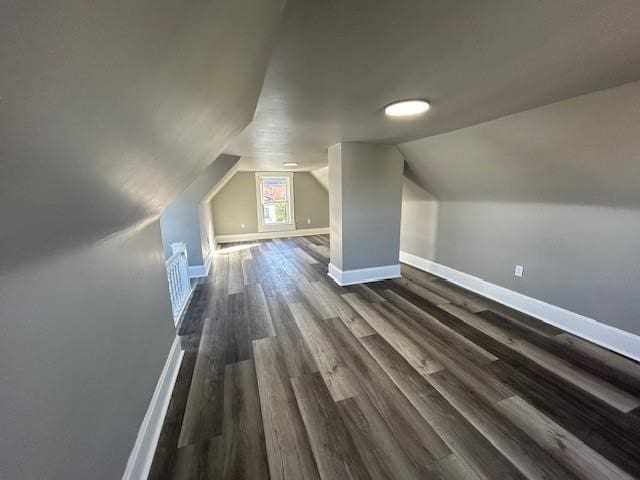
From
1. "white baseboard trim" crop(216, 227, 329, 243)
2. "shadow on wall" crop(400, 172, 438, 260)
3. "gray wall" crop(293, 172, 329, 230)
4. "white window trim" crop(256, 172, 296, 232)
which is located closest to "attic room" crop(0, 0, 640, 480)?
"shadow on wall" crop(400, 172, 438, 260)

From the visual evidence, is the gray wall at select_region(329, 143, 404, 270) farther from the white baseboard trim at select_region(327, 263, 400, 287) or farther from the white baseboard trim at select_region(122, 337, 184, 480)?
the white baseboard trim at select_region(122, 337, 184, 480)

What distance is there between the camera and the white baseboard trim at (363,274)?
361 centimetres

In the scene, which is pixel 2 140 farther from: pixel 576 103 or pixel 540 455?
pixel 576 103

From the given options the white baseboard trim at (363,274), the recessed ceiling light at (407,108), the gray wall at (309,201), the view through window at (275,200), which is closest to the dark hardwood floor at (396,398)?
the white baseboard trim at (363,274)

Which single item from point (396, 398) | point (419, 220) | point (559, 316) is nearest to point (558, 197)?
point (559, 316)

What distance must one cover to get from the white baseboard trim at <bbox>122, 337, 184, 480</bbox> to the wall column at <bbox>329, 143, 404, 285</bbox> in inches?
89.2

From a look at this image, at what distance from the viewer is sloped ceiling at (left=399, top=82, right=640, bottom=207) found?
1650 millimetres

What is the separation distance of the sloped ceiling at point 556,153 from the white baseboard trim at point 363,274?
4.71 ft

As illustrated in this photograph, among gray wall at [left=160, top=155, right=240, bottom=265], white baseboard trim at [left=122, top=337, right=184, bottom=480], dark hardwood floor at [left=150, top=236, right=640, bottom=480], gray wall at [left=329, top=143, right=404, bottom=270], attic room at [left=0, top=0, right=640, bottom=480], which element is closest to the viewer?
attic room at [left=0, top=0, right=640, bottom=480]

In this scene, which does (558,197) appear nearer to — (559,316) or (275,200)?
(559,316)

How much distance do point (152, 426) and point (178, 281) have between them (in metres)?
1.93

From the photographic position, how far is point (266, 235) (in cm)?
718

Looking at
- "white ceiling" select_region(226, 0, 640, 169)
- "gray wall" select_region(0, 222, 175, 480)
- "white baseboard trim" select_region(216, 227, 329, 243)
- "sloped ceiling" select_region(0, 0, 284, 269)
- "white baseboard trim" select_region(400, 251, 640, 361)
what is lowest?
"white baseboard trim" select_region(400, 251, 640, 361)

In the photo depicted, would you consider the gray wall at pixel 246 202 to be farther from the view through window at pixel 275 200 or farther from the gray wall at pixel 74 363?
the gray wall at pixel 74 363
